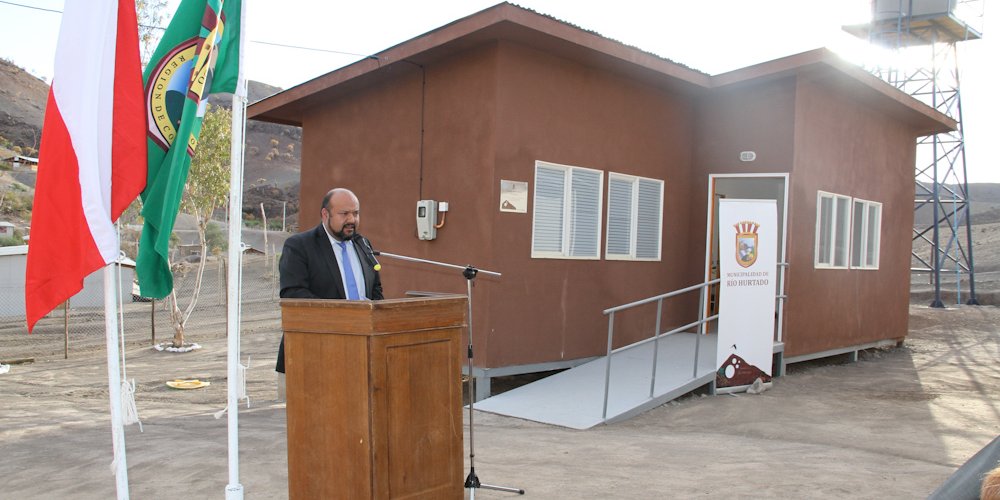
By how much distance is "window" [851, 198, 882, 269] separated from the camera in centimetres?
1180

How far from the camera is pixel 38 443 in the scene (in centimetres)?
585

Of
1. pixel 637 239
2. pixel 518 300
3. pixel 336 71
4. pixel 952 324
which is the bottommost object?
pixel 952 324

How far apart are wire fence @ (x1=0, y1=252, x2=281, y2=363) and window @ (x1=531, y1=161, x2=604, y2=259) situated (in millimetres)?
7010

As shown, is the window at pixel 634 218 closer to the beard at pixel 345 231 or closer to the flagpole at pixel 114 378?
the beard at pixel 345 231

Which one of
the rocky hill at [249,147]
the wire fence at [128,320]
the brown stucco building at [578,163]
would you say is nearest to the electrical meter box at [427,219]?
the brown stucco building at [578,163]

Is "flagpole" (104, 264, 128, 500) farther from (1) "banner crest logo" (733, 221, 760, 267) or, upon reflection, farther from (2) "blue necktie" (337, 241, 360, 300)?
(1) "banner crest logo" (733, 221, 760, 267)

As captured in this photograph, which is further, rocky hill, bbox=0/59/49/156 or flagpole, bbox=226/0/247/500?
rocky hill, bbox=0/59/49/156

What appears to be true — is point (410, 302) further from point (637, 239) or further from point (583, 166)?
point (637, 239)

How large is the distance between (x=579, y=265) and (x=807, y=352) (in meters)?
3.72

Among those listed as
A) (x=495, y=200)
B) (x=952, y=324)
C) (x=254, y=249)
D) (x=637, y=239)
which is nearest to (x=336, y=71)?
(x=495, y=200)

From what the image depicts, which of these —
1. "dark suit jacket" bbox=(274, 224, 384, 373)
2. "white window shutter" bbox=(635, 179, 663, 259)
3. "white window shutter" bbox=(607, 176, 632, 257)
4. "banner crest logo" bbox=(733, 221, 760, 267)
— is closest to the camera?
"dark suit jacket" bbox=(274, 224, 384, 373)

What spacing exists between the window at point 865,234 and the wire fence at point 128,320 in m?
11.0

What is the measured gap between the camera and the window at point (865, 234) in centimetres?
1180

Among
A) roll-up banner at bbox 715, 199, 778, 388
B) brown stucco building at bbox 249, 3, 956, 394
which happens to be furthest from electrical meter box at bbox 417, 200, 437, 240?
roll-up banner at bbox 715, 199, 778, 388
